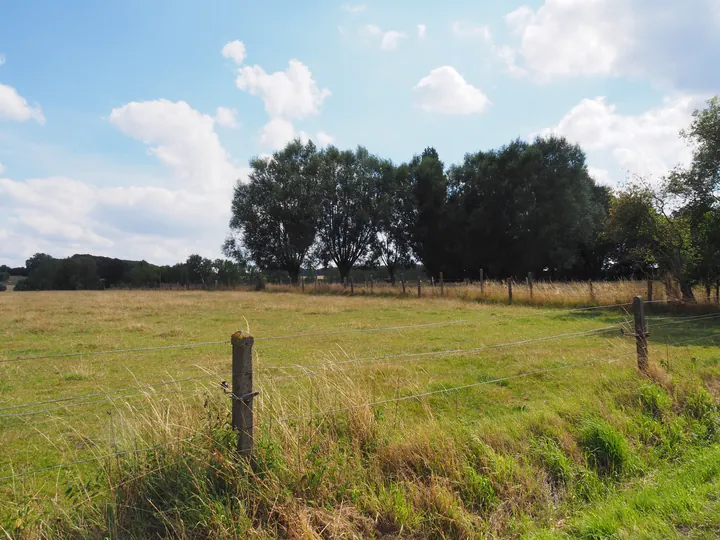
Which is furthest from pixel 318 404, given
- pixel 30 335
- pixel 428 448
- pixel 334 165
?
pixel 334 165

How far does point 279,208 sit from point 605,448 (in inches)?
1791

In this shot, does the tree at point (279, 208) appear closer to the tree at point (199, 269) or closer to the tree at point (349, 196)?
the tree at point (349, 196)

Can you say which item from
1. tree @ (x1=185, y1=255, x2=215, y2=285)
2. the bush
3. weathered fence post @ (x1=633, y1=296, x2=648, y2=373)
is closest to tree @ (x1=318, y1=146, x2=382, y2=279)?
tree @ (x1=185, y1=255, x2=215, y2=285)

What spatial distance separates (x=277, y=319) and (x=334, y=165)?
112 feet

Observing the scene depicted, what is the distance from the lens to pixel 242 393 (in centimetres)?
365

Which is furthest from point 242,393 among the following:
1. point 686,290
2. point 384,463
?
point 686,290

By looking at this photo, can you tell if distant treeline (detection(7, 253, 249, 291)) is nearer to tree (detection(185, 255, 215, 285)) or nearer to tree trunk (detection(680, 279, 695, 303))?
tree (detection(185, 255, 215, 285))

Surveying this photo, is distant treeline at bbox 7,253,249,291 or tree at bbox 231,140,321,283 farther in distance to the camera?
distant treeline at bbox 7,253,249,291

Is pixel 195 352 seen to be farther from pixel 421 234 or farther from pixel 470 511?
pixel 421 234

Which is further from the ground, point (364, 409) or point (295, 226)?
point (295, 226)

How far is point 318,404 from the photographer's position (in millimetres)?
4695

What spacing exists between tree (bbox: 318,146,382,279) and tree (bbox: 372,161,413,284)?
26.0 inches

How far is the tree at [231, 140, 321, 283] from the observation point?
48.2m

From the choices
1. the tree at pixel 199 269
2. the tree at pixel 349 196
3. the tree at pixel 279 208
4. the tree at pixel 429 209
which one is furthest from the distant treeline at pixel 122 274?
the tree at pixel 429 209
